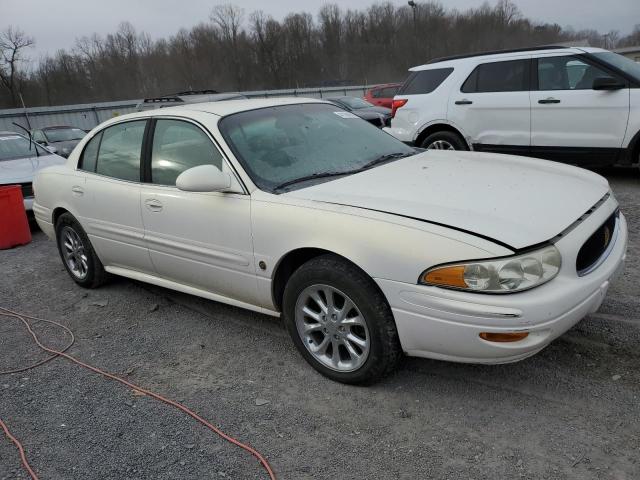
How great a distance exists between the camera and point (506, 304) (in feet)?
7.66

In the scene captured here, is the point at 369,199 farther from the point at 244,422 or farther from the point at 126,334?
the point at 126,334

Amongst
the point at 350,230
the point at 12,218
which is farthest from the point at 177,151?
the point at 12,218

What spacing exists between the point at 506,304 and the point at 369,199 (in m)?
0.91

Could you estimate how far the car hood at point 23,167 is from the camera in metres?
7.55

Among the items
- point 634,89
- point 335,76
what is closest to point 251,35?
point 335,76

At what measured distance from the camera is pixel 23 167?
7.94 meters

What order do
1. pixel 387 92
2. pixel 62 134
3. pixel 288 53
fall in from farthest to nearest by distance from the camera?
pixel 288 53
pixel 387 92
pixel 62 134

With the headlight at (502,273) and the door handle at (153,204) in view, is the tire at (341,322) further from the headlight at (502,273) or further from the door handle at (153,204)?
the door handle at (153,204)

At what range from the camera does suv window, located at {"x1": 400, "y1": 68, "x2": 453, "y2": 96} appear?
24.7 ft

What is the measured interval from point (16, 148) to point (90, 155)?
17.2 ft

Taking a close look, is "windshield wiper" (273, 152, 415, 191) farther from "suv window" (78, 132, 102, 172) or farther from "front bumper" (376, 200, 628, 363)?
"suv window" (78, 132, 102, 172)

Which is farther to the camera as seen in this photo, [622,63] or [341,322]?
[622,63]

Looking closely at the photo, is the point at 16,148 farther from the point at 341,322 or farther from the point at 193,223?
the point at 341,322

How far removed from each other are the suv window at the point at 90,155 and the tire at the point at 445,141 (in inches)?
172
